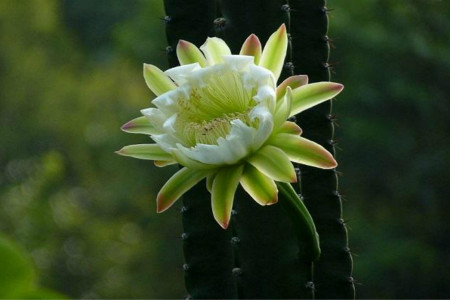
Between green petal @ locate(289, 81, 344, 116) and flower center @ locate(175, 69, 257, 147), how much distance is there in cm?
4

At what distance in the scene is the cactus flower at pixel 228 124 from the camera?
3.43ft

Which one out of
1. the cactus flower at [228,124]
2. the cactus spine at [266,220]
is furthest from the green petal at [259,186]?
the cactus spine at [266,220]

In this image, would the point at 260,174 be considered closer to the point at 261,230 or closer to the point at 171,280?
the point at 261,230

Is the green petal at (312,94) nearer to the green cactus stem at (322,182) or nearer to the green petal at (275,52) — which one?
the green petal at (275,52)

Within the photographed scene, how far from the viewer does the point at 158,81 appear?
1.14 meters

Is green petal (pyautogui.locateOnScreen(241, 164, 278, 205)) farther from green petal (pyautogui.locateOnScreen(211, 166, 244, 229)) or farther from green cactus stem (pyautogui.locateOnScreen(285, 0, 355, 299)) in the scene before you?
green cactus stem (pyautogui.locateOnScreen(285, 0, 355, 299))

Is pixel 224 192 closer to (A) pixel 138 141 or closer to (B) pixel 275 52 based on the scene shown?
(B) pixel 275 52

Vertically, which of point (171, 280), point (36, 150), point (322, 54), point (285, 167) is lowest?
point (171, 280)

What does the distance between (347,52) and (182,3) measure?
7200 mm

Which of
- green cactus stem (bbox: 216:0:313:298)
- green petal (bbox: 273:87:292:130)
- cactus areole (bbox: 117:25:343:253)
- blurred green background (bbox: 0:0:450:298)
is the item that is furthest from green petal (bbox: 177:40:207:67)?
blurred green background (bbox: 0:0:450:298)

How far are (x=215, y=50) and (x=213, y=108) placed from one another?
6 centimetres

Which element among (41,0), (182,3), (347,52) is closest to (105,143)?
(41,0)

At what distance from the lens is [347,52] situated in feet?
27.9

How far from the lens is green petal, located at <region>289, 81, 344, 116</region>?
3.51 ft
